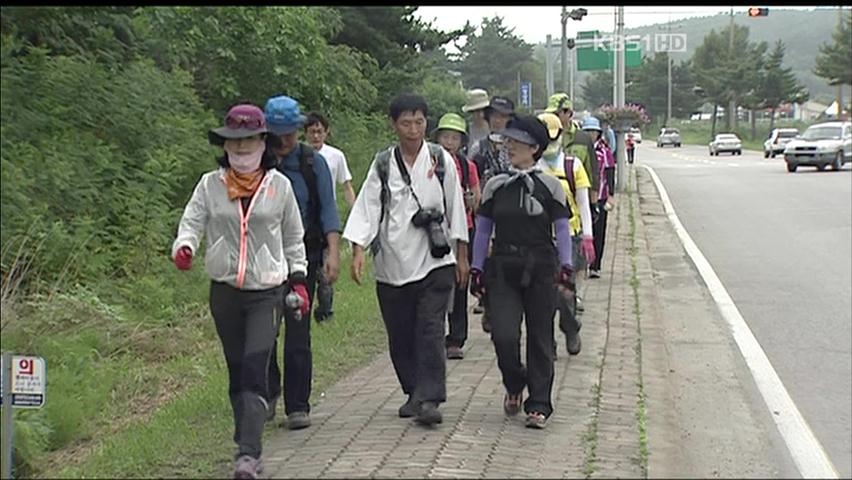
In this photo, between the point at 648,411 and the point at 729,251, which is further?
the point at 729,251

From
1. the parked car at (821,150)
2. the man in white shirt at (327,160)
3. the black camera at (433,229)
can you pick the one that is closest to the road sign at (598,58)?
the parked car at (821,150)

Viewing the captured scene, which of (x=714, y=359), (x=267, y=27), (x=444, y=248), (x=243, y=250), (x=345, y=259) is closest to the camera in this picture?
(x=243, y=250)

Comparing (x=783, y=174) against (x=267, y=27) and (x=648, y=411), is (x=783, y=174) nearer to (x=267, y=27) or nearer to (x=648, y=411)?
(x=267, y=27)

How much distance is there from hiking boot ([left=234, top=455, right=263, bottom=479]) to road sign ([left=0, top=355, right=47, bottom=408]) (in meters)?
0.95

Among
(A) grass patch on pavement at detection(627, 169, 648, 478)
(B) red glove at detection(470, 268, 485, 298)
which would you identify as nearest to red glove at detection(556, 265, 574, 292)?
(B) red glove at detection(470, 268, 485, 298)

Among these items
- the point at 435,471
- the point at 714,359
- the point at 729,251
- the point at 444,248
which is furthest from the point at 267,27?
the point at 435,471

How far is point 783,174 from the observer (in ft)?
121

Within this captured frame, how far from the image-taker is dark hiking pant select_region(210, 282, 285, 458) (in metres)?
5.75

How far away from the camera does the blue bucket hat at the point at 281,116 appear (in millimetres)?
6613

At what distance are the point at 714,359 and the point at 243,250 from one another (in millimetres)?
5285

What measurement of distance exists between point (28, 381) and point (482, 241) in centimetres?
278

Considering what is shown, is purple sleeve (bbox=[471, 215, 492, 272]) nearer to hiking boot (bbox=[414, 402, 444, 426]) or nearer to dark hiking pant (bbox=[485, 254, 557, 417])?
dark hiking pant (bbox=[485, 254, 557, 417])

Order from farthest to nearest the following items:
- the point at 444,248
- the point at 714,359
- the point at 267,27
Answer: the point at 267,27, the point at 714,359, the point at 444,248

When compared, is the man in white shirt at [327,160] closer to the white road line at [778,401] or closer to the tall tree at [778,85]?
the white road line at [778,401]
